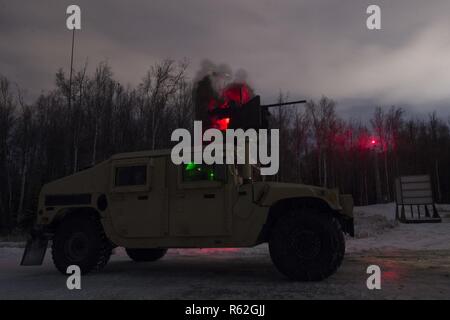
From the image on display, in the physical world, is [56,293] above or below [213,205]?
below

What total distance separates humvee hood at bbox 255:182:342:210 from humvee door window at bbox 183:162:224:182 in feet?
2.69

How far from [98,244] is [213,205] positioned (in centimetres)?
233

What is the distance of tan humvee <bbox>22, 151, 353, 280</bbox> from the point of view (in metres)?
6.42

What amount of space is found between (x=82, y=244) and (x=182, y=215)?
81.7 inches

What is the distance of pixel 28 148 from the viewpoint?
39094 mm

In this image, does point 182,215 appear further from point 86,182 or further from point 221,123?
point 221,123

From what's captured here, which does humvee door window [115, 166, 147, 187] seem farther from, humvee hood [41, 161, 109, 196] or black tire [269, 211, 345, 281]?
black tire [269, 211, 345, 281]

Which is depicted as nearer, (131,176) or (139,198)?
(139,198)

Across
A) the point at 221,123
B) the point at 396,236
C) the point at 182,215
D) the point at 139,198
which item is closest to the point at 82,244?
the point at 139,198

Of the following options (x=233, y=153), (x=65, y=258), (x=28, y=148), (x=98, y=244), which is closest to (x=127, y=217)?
(x=98, y=244)

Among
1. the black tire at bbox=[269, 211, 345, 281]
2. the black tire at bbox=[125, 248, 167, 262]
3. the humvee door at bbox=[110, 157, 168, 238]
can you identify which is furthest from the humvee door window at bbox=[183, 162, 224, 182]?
the black tire at bbox=[125, 248, 167, 262]

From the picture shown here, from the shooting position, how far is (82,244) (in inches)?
304

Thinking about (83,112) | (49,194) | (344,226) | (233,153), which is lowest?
(344,226)
